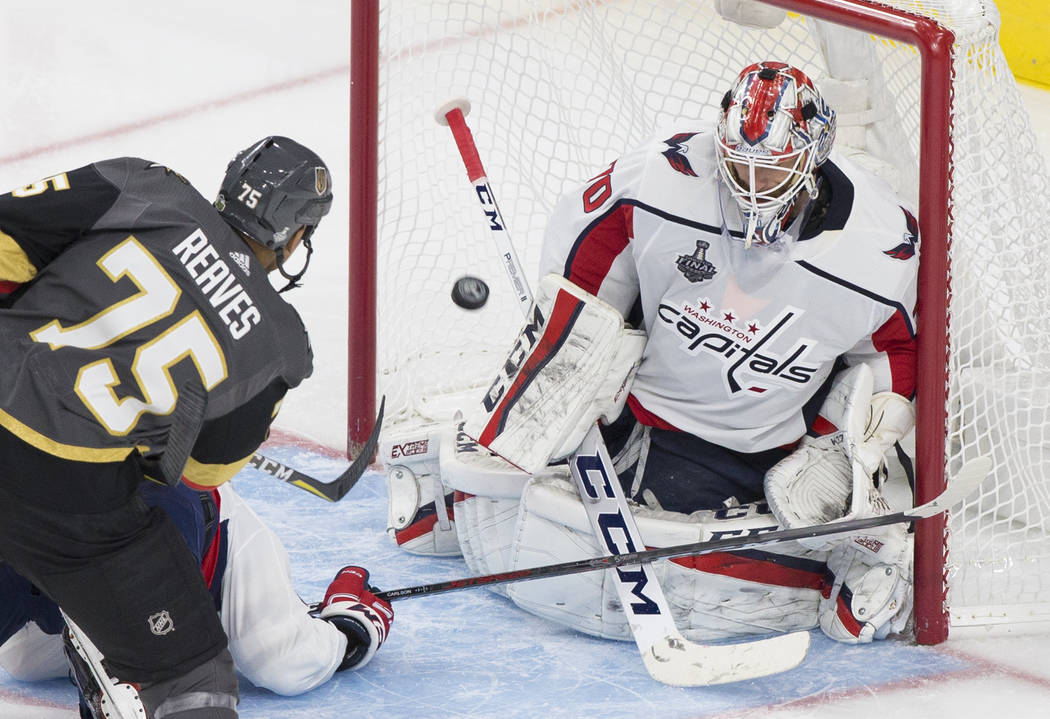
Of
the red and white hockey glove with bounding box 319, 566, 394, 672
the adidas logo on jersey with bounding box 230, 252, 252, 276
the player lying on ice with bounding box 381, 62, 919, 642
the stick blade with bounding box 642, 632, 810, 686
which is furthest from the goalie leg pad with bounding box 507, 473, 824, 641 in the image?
the adidas logo on jersey with bounding box 230, 252, 252, 276

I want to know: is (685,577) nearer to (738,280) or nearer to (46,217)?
(738,280)

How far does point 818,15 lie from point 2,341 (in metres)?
1.37

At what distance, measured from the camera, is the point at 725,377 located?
2643 mm

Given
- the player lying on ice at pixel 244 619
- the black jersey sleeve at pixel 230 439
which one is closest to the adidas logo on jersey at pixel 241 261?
the black jersey sleeve at pixel 230 439

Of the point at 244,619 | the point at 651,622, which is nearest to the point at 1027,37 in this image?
the point at 651,622

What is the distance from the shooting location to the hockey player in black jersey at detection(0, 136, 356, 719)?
1879 mm

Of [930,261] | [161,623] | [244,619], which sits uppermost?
[930,261]

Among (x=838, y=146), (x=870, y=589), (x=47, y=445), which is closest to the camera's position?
(x=47, y=445)

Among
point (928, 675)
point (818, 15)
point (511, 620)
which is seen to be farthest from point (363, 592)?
point (818, 15)

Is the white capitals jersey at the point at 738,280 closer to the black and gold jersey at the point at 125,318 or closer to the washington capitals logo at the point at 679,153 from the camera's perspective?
the washington capitals logo at the point at 679,153

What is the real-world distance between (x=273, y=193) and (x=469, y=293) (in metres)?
1.13

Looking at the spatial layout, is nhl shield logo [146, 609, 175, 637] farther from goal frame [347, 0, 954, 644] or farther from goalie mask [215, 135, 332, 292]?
goal frame [347, 0, 954, 644]

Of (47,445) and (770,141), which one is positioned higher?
(770,141)

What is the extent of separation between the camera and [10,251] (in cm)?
195
